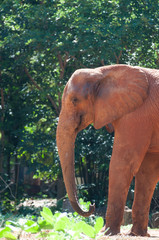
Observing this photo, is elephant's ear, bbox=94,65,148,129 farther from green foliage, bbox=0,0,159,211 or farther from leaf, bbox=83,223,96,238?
green foliage, bbox=0,0,159,211

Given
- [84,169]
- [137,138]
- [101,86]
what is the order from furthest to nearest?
1. [84,169]
2. [101,86]
3. [137,138]

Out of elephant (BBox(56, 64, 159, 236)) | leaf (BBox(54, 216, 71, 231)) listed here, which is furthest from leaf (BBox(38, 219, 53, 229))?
elephant (BBox(56, 64, 159, 236))

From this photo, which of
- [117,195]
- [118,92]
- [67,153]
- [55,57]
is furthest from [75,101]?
[55,57]

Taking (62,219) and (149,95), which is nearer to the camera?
(62,219)

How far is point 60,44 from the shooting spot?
466 inches

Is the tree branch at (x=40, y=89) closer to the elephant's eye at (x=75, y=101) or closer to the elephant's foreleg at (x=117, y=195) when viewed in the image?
the elephant's eye at (x=75, y=101)

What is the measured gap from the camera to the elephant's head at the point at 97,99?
6156 millimetres

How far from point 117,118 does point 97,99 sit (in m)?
0.39

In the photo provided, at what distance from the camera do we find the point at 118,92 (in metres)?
6.23

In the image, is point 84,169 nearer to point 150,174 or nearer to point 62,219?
point 150,174

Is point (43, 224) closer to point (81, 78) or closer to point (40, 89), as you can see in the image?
point (81, 78)

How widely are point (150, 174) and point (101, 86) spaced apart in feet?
4.72

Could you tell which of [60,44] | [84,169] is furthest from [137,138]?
[84,169]

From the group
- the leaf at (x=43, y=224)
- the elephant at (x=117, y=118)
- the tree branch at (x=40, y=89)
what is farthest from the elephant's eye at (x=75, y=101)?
the tree branch at (x=40, y=89)
